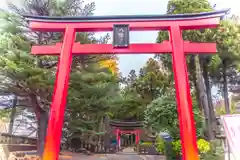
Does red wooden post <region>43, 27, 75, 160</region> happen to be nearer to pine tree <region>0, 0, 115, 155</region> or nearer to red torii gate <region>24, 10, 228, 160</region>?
red torii gate <region>24, 10, 228, 160</region>

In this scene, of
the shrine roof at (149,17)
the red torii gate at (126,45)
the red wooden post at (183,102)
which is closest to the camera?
the red wooden post at (183,102)

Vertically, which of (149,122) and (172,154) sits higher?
(149,122)

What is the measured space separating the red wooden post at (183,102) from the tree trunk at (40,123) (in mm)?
5931

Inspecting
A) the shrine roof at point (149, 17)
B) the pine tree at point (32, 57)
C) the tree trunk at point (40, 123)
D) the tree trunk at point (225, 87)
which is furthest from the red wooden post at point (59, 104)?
the tree trunk at point (225, 87)

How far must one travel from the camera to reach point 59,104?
516cm

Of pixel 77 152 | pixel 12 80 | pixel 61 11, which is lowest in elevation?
pixel 77 152

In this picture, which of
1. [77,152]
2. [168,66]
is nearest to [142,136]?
[77,152]

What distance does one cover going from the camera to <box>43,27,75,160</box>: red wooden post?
482 cm

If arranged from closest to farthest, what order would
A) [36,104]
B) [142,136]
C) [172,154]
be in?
[172,154] → [36,104] → [142,136]

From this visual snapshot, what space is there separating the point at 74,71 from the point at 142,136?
38.5 ft

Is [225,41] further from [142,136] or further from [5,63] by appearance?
[142,136]

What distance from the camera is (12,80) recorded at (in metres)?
8.13

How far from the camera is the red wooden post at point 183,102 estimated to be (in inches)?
186

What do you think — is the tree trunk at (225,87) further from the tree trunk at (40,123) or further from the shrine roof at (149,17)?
the tree trunk at (40,123)
